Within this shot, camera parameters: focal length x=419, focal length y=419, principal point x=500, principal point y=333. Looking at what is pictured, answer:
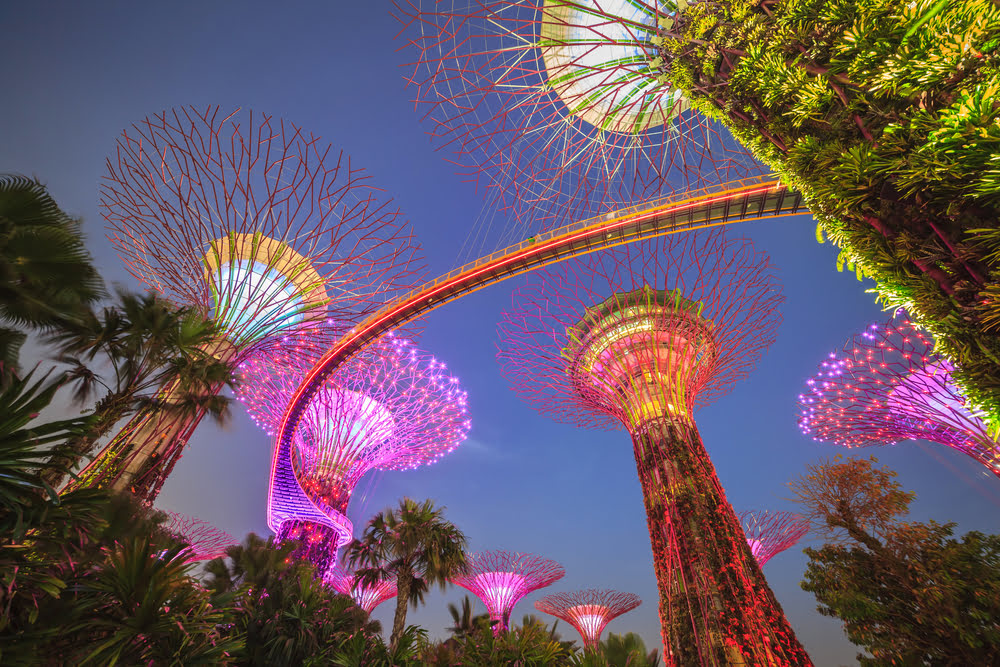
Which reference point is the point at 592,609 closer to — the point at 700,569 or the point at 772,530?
the point at 772,530

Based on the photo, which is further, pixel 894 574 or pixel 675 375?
pixel 675 375

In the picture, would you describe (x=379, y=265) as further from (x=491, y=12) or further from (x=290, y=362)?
(x=491, y=12)

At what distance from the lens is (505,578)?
27422 millimetres

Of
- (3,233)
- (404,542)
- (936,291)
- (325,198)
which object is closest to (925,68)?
(936,291)

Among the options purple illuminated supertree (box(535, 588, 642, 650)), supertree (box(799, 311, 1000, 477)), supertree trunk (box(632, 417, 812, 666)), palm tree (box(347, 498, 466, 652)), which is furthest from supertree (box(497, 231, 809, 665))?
purple illuminated supertree (box(535, 588, 642, 650))

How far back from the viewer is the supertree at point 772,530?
829 inches

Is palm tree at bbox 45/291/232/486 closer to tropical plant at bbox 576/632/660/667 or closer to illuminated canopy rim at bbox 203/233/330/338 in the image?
illuminated canopy rim at bbox 203/233/330/338

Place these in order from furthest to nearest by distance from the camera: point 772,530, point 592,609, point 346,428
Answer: point 592,609 < point 346,428 < point 772,530

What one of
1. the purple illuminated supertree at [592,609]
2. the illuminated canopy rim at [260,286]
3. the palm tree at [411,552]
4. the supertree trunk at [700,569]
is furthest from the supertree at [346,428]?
the purple illuminated supertree at [592,609]

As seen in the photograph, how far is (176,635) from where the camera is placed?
5.79m

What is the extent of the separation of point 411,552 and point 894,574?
52.6 ft

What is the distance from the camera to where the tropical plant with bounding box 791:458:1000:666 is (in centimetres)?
998

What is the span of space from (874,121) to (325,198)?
12361mm

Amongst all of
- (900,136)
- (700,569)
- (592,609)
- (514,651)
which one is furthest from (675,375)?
(592,609)
